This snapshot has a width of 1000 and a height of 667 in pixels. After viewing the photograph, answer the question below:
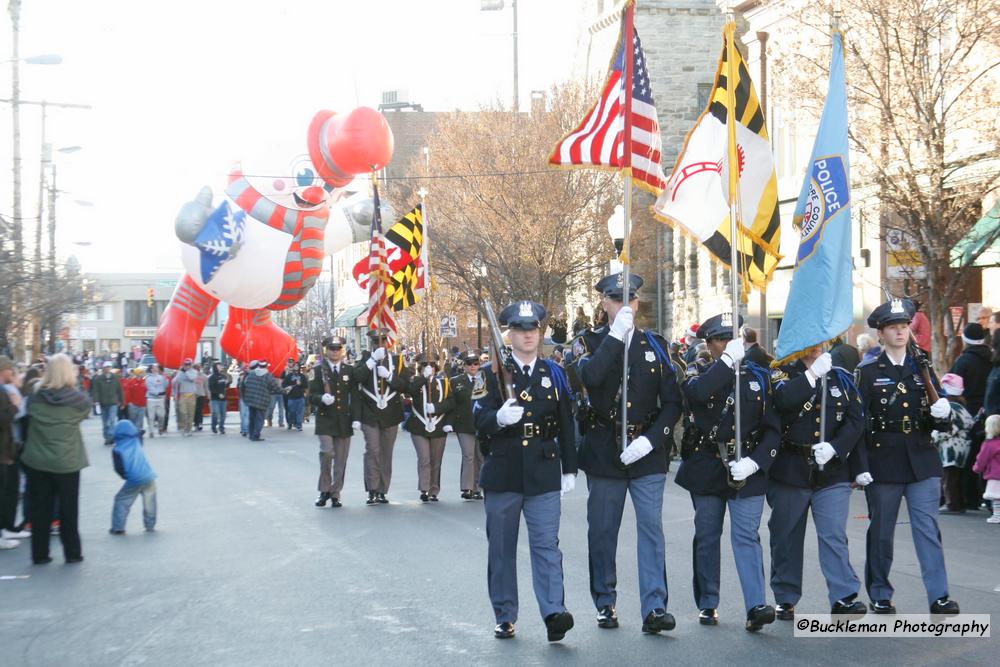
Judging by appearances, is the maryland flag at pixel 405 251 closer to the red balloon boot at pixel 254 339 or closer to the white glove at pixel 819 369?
the red balloon boot at pixel 254 339

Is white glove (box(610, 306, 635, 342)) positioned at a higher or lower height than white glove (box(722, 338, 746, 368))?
higher

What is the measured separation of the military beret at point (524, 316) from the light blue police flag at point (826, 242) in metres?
1.62

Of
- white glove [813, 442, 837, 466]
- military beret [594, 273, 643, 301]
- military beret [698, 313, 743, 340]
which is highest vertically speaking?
military beret [594, 273, 643, 301]

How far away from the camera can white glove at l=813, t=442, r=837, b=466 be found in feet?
24.6

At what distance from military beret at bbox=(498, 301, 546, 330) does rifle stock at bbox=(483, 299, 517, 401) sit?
103 millimetres

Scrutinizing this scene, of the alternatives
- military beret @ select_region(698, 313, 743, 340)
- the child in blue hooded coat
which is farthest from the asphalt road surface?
military beret @ select_region(698, 313, 743, 340)

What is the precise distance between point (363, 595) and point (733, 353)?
3320 millimetres

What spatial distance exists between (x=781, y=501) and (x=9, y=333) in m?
25.0

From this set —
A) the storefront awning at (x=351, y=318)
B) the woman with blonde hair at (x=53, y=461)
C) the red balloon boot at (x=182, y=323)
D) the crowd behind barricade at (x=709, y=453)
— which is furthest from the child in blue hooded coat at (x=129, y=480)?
the storefront awning at (x=351, y=318)

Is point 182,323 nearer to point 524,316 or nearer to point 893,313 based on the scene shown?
Answer: point 524,316

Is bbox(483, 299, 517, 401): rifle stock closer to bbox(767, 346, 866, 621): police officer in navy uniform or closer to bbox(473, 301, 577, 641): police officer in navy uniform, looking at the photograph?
bbox(473, 301, 577, 641): police officer in navy uniform

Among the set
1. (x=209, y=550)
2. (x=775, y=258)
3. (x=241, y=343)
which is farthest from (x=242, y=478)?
(x=241, y=343)

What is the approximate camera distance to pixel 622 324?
297 inches

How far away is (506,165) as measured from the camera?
3444 cm
